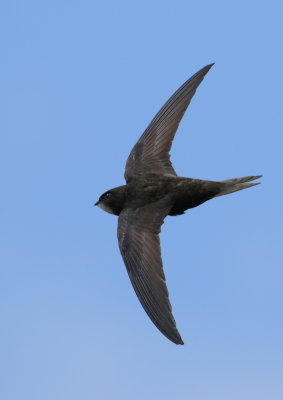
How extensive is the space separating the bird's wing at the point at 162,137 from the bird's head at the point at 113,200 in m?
0.28

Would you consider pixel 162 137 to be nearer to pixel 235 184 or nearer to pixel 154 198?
pixel 154 198

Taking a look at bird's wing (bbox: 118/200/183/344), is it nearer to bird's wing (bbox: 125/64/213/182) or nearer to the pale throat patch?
the pale throat patch

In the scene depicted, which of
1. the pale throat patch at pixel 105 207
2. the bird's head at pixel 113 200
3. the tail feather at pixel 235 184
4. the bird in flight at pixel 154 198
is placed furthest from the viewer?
the pale throat patch at pixel 105 207

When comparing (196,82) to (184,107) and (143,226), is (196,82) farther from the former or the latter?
(143,226)

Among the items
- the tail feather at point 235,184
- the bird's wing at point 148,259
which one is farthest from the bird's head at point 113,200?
the tail feather at point 235,184

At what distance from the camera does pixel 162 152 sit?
492 inches

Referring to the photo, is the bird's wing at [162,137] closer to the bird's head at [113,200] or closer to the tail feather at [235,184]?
the bird's head at [113,200]

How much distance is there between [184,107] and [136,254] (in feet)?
7.79

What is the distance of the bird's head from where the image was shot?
11977 mm

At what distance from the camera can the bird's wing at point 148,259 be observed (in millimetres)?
10250

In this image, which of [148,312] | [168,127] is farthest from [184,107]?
[148,312]

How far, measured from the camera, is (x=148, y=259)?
11.0 m

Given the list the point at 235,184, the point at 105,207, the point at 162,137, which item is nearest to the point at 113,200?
the point at 105,207

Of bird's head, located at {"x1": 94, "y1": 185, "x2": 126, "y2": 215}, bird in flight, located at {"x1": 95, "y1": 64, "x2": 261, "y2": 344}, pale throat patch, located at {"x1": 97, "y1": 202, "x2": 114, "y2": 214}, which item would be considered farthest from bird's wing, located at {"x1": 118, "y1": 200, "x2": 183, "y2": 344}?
pale throat patch, located at {"x1": 97, "y1": 202, "x2": 114, "y2": 214}
